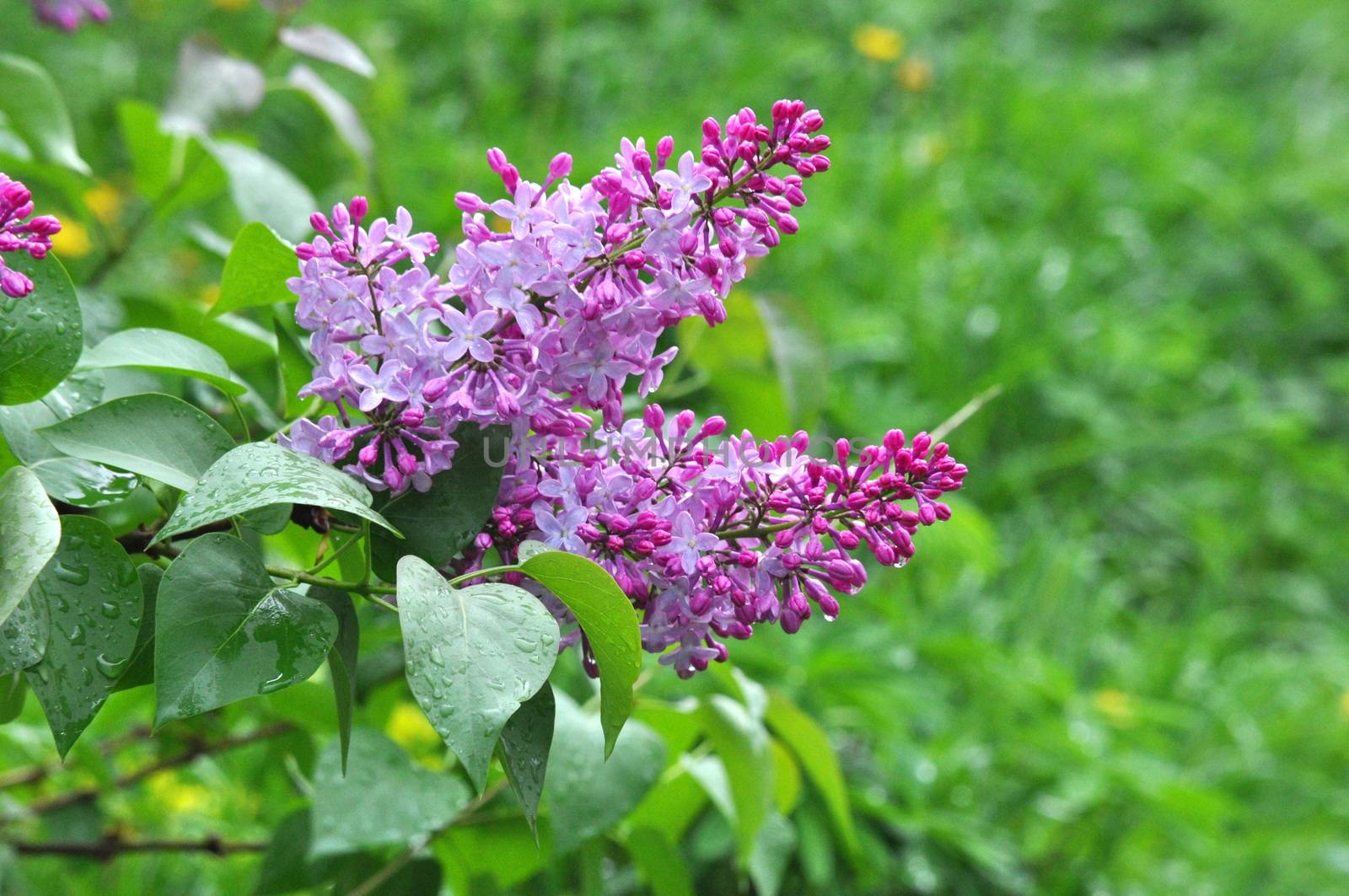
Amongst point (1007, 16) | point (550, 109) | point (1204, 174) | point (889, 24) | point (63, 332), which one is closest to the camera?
point (63, 332)

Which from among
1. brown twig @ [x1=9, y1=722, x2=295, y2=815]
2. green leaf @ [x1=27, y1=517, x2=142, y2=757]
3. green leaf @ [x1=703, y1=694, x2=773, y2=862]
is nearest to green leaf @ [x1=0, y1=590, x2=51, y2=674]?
green leaf @ [x1=27, y1=517, x2=142, y2=757]

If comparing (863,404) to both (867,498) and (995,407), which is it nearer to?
(995,407)

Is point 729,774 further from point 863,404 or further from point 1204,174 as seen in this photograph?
point 1204,174

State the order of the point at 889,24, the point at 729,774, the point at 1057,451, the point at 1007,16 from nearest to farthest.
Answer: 1. the point at 729,774
2. the point at 1057,451
3. the point at 889,24
4. the point at 1007,16

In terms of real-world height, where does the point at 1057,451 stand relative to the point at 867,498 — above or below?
above

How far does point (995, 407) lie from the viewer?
311 cm

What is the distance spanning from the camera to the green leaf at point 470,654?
0.46 metres

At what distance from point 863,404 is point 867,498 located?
222 cm

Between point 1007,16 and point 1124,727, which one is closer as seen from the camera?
point 1124,727

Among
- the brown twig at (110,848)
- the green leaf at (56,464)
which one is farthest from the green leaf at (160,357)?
the brown twig at (110,848)

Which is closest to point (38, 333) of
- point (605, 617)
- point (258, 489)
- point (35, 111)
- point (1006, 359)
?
point (258, 489)

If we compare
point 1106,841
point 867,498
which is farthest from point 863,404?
point 867,498

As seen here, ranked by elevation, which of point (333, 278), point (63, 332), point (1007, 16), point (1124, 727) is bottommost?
point (63, 332)

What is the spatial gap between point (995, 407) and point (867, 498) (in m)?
2.61
